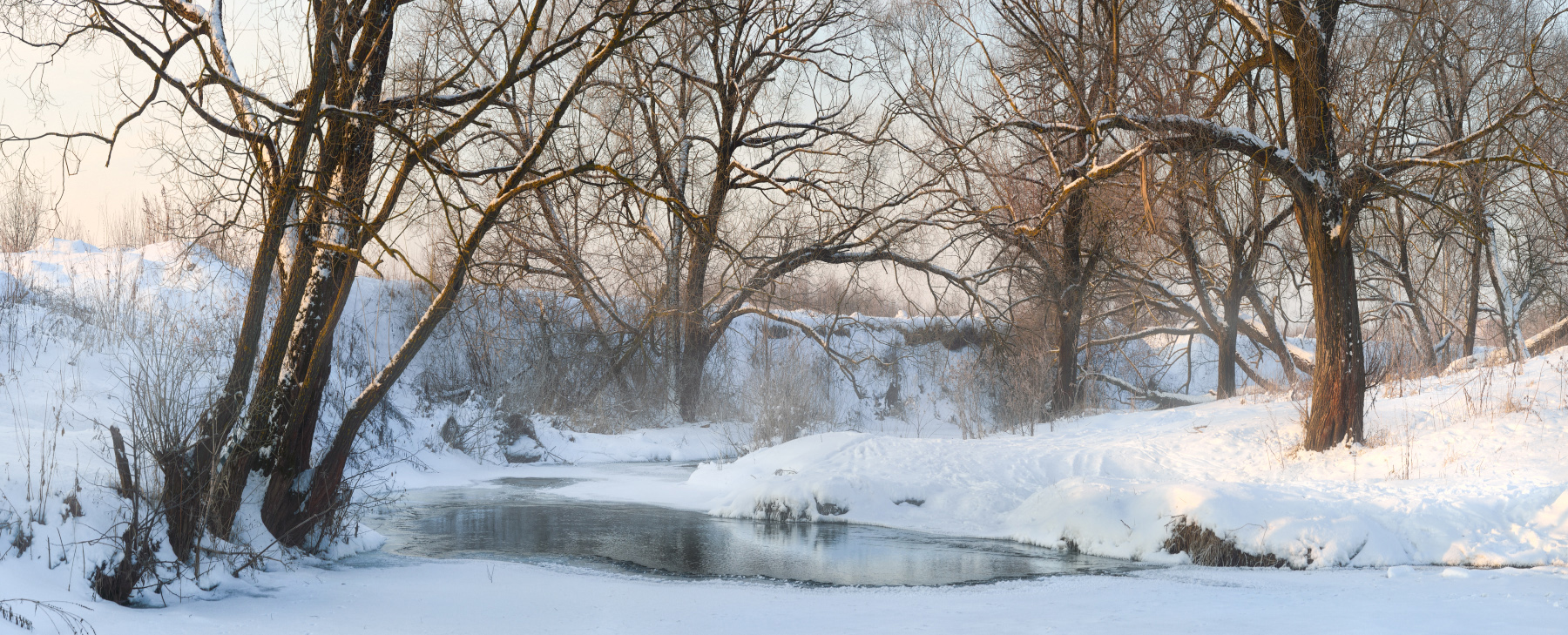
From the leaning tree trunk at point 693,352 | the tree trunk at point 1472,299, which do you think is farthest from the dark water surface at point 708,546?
the tree trunk at point 1472,299

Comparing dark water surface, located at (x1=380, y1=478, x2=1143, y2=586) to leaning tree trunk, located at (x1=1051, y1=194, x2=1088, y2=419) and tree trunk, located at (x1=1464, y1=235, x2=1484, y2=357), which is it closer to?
leaning tree trunk, located at (x1=1051, y1=194, x2=1088, y2=419)

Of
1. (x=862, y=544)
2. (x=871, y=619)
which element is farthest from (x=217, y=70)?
(x=862, y=544)

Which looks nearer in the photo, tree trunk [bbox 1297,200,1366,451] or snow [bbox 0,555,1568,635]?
snow [bbox 0,555,1568,635]

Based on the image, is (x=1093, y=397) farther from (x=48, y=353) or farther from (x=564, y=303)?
(x=48, y=353)

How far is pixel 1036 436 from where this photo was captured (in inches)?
544

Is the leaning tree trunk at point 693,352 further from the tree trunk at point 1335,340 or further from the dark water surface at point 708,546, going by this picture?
the tree trunk at point 1335,340

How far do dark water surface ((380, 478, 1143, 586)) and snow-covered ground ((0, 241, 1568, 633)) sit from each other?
47cm

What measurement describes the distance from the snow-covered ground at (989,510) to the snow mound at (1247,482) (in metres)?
0.03

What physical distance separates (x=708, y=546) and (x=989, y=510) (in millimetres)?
3200

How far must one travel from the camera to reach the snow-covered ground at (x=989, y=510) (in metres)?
5.25

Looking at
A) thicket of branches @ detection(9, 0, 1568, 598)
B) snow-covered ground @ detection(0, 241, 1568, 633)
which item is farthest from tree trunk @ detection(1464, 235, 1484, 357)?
snow-covered ground @ detection(0, 241, 1568, 633)

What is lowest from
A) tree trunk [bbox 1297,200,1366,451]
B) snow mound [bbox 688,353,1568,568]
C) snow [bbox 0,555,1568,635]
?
snow [bbox 0,555,1568,635]

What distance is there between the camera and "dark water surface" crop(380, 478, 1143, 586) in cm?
728

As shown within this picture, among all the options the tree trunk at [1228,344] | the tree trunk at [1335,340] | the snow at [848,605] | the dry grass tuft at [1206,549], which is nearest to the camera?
the snow at [848,605]
